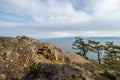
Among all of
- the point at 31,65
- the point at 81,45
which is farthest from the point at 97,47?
the point at 31,65

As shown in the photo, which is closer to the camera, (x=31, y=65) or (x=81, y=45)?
(x=31, y=65)

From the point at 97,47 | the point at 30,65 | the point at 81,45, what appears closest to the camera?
the point at 30,65

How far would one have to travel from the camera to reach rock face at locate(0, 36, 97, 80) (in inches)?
933

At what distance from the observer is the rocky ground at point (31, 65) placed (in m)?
23.7

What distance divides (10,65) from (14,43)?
3.61 m

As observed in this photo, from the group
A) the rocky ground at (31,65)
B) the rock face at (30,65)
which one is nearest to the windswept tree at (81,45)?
the rocky ground at (31,65)

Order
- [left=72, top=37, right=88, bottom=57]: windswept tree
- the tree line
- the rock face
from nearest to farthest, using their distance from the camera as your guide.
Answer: the rock face
the tree line
[left=72, top=37, right=88, bottom=57]: windswept tree

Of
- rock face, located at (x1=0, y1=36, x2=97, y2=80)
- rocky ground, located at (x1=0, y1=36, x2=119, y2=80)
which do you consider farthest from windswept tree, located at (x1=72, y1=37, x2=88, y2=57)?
rock face, located at (x1=0, y1=36, x2=97, y2=80)

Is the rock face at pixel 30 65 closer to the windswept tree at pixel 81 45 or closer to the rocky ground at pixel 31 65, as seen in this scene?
the rocky ground at pixel 31 65

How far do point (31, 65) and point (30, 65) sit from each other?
4.9 inches

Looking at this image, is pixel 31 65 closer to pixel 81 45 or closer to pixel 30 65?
pixel 30 65

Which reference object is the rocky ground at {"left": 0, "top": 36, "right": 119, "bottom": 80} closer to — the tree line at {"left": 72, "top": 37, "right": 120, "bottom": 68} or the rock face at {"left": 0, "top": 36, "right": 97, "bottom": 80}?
the rock face at {"left": 0, "top": 36, "right": 97, "bottom": 80}

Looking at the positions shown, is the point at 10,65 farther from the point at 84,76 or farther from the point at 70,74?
the point at 84,76

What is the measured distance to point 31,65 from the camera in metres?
25.4
